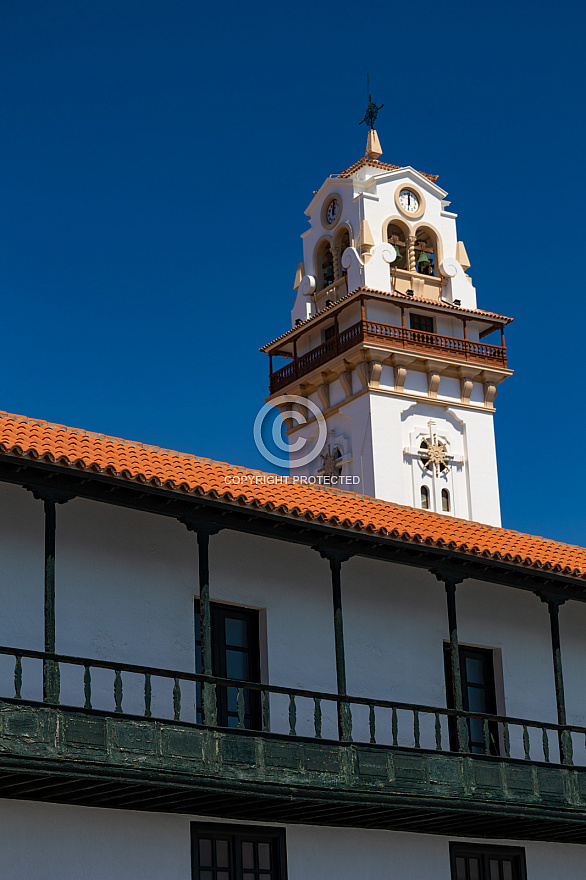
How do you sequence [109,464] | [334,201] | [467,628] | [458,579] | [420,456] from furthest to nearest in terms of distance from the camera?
[334,201] < [420,456] < [467,628] < [458,579] < [109,464]

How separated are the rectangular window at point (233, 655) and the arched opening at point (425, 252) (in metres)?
32.8

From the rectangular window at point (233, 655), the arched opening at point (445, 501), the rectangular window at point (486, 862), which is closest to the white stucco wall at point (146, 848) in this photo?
the rectangular window at point (486, 862)

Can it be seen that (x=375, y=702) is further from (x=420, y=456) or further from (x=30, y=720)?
(x=420, y=456)

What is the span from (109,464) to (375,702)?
4.04 metres

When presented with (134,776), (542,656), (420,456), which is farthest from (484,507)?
(134,776)

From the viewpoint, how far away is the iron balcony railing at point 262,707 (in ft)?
42.6

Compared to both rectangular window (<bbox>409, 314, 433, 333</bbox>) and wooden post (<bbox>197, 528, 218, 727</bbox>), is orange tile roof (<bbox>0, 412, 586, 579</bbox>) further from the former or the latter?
rectangular window (<bbox>409, 314, 433, 333</bbox>)

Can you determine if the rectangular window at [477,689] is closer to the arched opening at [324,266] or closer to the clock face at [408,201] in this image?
the arched opening at [324,266]

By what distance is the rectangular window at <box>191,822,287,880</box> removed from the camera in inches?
568

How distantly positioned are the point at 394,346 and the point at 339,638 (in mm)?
29124

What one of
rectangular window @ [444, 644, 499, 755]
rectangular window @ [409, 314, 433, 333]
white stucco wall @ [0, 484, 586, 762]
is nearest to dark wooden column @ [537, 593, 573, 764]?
white stucco wall @ [0, 484, 586, 762]

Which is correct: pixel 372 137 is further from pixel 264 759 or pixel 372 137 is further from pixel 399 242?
pixel 264 759

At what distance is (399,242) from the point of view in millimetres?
47812

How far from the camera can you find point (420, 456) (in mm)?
44250
